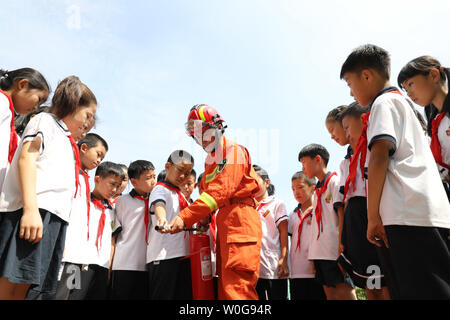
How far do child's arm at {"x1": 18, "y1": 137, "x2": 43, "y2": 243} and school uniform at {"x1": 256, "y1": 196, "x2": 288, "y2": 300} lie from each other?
2927 millimetres

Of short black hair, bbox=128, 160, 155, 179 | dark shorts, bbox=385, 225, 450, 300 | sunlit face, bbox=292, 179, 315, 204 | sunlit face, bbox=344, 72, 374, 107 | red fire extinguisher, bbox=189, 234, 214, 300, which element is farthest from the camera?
sunlit face, bbox=292, 179, 315, 204

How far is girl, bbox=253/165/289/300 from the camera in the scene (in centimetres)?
439

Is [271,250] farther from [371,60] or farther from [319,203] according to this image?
[371,60]

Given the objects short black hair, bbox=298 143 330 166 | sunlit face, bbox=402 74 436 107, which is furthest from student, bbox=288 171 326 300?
sunlit face, bbox=402 74 436 107

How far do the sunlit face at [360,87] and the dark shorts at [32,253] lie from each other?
2296 mm

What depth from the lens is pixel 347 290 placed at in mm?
3504

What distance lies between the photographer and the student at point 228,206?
3025 millimetres

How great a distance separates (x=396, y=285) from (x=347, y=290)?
1.58 m

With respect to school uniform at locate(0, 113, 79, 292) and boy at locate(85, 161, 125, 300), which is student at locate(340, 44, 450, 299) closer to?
school uniform at locate(0, 113, 79, 292)

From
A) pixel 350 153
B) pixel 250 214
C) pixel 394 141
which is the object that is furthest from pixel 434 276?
pixel 350 153

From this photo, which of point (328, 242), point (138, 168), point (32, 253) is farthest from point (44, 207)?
point (328, 242)

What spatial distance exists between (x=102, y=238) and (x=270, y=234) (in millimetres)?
2105

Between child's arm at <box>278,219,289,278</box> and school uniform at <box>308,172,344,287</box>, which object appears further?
child's arm at <box>278,219,289,278</box>

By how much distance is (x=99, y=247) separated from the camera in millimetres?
Result: 3963
